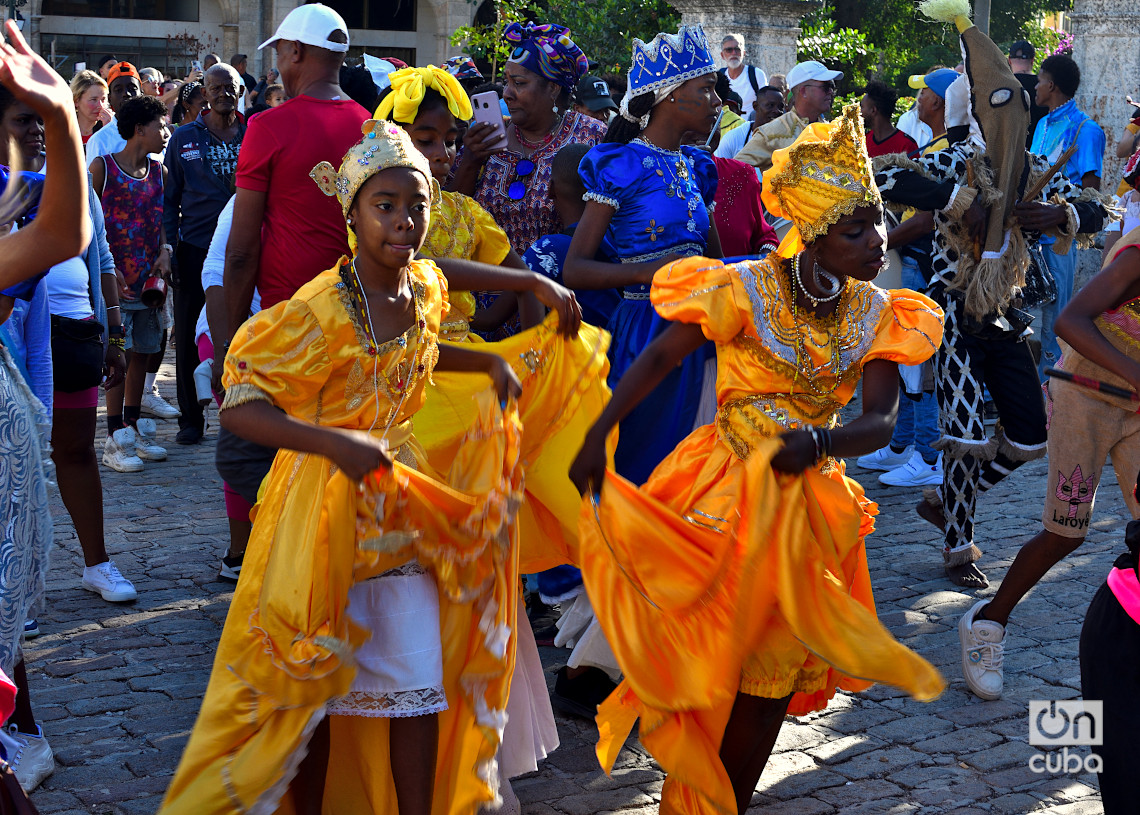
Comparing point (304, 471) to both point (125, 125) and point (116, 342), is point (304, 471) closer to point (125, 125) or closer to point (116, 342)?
point (116, 342)

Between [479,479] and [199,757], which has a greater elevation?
[479,479]

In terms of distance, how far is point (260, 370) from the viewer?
Result: 3352mm

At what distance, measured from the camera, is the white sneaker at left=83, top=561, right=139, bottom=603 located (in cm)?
610

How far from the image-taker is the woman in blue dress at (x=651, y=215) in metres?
5.05

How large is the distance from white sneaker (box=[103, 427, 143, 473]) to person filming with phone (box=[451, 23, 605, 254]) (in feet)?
13.2

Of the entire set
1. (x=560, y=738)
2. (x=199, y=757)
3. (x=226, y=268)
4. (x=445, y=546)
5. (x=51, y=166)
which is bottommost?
(x=560, y=738)

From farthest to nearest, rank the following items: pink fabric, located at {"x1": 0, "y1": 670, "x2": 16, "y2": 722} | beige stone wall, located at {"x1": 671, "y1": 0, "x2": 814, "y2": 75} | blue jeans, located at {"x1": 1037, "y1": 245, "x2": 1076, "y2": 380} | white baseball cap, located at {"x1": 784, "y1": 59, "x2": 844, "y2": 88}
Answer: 1. beige stone wall, located at {"x1": 671, "y1": 0, "x2": 814, "y2": 75}
2. blue jeans, located at {"x1": 1037, "y1": 245, "x2": 1076, "y2": 380}
3. white baseball cap, located at {"x1": 784, "y1": 59, "x2": 844, "y2": 88}
4. pink fabric, located at {"x1": 0, "y1": 670, "x2": 16, "y2": 722}

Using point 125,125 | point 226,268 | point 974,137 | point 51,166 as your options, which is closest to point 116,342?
point 226,268

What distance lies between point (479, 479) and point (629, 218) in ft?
6.02

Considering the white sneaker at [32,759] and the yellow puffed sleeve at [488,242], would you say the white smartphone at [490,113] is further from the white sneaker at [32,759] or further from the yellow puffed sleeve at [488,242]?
the white sneaker at [32,759]

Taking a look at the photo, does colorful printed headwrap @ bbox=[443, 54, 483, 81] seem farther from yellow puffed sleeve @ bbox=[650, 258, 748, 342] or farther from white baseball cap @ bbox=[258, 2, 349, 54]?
yellow puffed sleeve @ bbox=[650, 258, 748, 342]

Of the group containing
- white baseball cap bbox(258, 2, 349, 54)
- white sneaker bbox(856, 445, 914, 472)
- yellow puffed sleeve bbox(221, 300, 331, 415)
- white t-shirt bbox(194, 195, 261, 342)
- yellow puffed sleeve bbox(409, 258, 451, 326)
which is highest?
white baseball cap bbox(258, 2, 349, 54)

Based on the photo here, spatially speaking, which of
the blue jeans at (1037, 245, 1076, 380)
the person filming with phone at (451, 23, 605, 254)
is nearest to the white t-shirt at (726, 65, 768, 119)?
the blue jeans at (1037, 245, 1076, 380)

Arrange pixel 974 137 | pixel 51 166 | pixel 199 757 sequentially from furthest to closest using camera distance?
pixel 974 137 < pixel 199 757 < pixel 51 166
